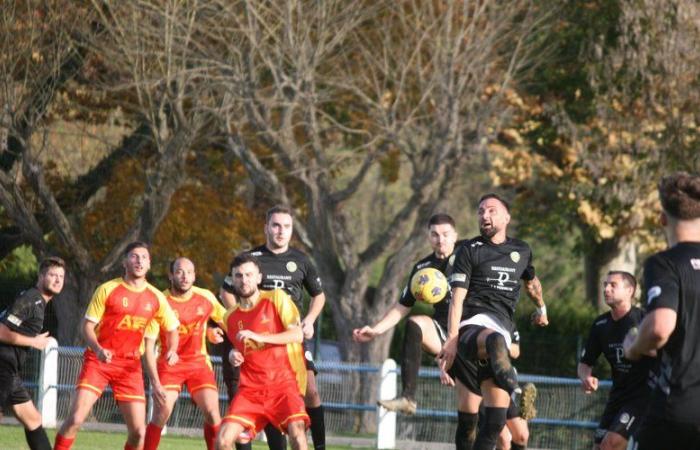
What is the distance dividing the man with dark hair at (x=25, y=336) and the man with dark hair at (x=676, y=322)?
258 inches

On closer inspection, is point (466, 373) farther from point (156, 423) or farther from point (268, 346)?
point (156, 423)

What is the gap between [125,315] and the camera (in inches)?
454

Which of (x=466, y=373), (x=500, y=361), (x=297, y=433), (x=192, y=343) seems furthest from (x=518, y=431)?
(x=192, y=343)

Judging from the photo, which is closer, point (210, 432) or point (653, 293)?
point (653, 293)

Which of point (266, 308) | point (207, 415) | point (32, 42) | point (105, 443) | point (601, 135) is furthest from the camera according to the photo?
point (601, 135)

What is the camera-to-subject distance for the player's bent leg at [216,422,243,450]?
9633 mm

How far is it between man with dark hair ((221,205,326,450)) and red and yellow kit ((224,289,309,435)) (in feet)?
3.41

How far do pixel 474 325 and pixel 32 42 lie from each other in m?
12.2

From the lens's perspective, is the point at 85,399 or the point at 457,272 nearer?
the point at 457,272

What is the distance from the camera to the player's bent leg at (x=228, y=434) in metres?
9.63

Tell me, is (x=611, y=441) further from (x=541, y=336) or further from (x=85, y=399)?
(x=541, y=336)

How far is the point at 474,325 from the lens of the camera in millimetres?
10422

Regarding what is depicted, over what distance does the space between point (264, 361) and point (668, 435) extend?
4.51 m

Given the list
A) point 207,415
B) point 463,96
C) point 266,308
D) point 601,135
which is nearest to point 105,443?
point 207,415
